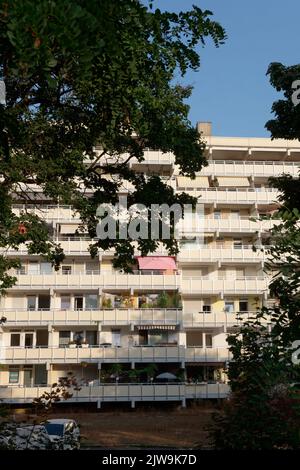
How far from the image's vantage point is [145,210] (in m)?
15.3

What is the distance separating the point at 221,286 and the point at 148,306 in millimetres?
5893

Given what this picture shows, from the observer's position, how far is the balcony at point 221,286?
42969mm

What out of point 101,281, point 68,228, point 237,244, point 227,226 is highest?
point 227,226

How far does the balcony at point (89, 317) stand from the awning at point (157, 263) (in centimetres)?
305

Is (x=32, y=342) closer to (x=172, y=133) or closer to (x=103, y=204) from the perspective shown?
(x=103, y=204)

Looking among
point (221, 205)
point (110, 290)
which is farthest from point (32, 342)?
point (221, 205)

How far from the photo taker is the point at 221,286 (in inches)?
1699

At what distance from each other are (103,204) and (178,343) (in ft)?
92.3

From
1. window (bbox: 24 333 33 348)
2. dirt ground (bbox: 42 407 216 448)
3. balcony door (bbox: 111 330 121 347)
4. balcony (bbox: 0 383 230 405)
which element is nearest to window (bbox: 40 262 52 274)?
window (bbox: 24 333 33 348)

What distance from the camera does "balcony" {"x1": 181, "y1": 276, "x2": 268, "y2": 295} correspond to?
42969 millimetres

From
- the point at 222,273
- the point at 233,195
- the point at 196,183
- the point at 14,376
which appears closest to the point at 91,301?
the point at 14,376

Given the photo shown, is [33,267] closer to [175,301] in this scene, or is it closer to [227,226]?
[175,301]

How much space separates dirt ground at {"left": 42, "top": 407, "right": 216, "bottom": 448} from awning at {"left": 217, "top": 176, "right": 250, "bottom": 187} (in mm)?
18646

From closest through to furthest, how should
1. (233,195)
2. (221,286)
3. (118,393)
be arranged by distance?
(118,393), (221,286), (233,195)
